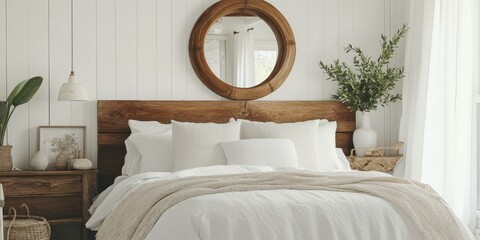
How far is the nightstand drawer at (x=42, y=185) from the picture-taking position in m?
4.51

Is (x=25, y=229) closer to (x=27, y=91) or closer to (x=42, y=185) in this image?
(x=42, y=185)

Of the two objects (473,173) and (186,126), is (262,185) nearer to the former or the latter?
(186,126)

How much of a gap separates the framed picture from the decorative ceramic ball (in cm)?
16

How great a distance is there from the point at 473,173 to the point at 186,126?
2.06m

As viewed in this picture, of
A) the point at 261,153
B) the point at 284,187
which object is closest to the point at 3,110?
the point at 261,153

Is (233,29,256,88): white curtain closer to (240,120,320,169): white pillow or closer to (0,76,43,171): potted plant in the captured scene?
(240,120,320,169): white pillow

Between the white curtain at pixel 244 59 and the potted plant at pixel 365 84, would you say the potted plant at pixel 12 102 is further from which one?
the potted plant at pixel 365 84

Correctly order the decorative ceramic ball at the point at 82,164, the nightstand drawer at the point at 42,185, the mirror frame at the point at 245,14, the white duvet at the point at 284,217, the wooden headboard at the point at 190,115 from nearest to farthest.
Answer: the white duvet at the point at 284,217 → the nightstand drawer at the point at 42,185 → the decorative ceramic ball at the point at 82,164 → the wooden headboard at the point at 190,115 → the mirror frame at the point at 245,14

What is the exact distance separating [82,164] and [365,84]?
2279 millimetres

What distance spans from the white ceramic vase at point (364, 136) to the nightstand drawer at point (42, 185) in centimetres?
219

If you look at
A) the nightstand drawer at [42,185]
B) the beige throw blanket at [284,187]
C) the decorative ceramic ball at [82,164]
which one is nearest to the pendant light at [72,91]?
the decorative ceramic ball at [82,164]

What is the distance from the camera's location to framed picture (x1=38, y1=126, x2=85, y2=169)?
16.1ft

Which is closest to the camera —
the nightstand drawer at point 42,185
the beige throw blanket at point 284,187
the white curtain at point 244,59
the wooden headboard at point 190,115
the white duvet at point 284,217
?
the white duvet at point 284,217

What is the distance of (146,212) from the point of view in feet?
10.6
